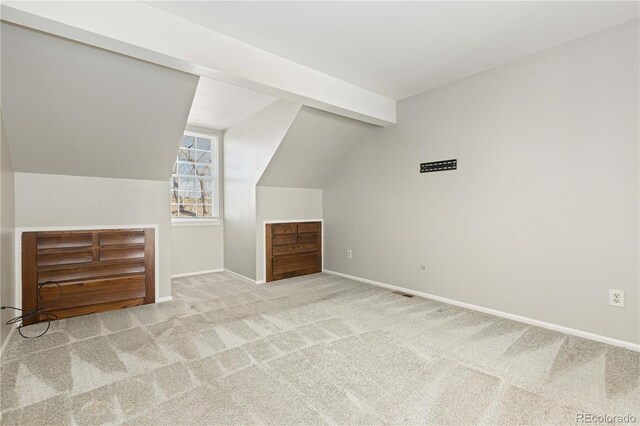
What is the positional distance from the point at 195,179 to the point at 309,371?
3.98 meters

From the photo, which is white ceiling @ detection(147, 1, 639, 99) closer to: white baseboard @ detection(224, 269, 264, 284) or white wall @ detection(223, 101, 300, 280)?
white wall @ detection(223, 101, 300, 280)

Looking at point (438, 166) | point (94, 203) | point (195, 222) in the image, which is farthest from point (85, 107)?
point (438, 166)

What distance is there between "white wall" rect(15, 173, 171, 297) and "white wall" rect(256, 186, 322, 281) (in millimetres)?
1223

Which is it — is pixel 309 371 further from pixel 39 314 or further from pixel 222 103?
pixel 222 103

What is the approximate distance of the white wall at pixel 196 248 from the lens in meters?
4.75

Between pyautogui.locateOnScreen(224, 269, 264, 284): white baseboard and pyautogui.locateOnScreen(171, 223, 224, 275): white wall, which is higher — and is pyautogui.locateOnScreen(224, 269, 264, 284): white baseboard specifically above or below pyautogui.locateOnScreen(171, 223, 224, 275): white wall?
below

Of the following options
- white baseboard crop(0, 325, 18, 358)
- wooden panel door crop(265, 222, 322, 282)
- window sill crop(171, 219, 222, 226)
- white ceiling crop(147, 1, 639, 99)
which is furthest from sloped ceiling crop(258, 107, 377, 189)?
white baseboard crop(0, 325, 18, 358)

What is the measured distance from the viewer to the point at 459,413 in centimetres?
162

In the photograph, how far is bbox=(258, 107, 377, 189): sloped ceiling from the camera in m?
3.82

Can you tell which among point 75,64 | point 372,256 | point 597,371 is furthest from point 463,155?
point 75,64

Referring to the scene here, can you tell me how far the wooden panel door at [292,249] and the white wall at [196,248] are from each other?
119 cm

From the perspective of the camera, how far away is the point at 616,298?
2.37 m

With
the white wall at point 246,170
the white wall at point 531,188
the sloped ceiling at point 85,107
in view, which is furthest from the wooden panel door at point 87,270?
the white wall at point 531,188

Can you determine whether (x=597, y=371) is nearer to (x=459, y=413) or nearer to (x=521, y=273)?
(x=521, y=273)
